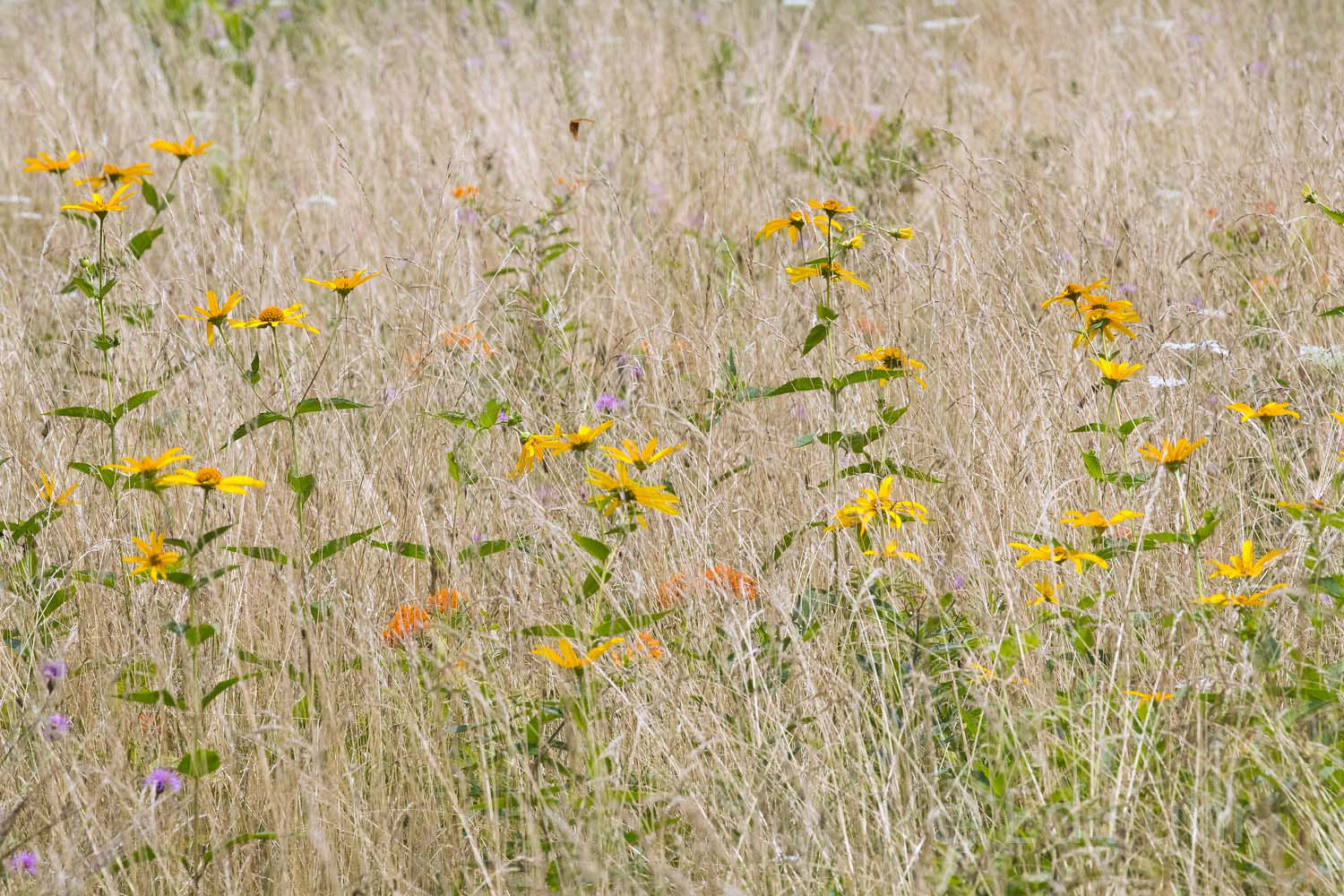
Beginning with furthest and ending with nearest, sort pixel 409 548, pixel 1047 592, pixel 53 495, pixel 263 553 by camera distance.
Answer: pixel 53 495
pixel 263 553
pixel 409 548
pixel 1047 592

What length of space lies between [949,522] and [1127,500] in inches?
11.4

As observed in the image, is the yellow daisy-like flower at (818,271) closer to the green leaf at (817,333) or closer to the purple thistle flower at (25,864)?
the green leaf at (817,333)

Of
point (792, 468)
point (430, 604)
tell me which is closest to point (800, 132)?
point (792, 468)

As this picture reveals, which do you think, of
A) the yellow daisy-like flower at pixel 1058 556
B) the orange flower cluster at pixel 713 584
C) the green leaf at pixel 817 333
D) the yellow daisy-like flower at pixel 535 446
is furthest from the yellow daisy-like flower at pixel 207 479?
the yellow daisy-like flower at pixel 1058 556

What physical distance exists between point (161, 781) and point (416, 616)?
438mm

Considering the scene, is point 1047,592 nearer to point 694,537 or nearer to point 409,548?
point 694,537

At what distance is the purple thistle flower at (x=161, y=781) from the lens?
1636 millimetres

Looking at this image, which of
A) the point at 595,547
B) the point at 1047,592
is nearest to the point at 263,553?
the point at 595,547

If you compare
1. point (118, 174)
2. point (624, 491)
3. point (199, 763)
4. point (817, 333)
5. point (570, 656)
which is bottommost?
point (199, 763)

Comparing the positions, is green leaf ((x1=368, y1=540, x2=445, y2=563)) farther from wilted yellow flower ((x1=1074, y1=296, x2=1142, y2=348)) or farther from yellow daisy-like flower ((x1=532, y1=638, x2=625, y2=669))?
wilted yellow flower ((x1=1074, y1=296, x2=1142, y2=348))

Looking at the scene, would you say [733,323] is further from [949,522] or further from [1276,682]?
[1276,682]

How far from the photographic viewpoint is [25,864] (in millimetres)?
1567

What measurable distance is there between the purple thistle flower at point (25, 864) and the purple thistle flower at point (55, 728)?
0.15m

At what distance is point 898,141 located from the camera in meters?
3.90
